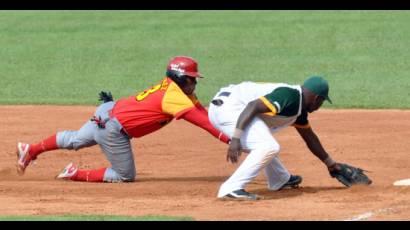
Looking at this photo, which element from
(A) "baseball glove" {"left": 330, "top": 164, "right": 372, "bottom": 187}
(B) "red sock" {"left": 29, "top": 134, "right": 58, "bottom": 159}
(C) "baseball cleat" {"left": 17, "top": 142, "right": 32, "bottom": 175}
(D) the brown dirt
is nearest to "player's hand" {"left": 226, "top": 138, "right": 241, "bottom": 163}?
(D) the brown dirt

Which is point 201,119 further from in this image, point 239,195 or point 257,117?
Result: point 239,195

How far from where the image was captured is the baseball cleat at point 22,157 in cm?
1138

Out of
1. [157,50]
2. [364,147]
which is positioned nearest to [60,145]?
[364,147]

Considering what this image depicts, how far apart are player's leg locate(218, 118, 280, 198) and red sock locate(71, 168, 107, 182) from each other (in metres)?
1.79

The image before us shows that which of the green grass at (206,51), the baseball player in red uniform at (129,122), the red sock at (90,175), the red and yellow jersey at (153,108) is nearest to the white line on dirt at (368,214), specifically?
the baseball player in red uniform at (129,122)

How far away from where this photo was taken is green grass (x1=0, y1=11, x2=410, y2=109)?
1781 centimetres

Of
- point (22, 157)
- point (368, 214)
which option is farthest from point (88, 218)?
point (22, 157)

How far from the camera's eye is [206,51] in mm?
20938

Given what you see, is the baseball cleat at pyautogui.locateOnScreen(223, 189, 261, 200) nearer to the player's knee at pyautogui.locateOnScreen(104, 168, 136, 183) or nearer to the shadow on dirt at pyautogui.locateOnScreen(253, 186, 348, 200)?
the shadow on dirt at pyautogui.locateOnScreen(253, 186, 348, 200)

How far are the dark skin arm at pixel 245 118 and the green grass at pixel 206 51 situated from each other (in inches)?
254

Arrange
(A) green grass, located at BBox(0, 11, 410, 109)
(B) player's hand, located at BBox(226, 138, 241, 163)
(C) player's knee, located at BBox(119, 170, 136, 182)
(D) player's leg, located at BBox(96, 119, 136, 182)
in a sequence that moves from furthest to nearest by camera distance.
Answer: (A) green grass, located at BBox(0, 11, 410, 109) → (C) player's knee, located at BBox(119, 170, 136, 182) → (D) player's leg, located at BBox(96, 119, 136, 182) → (B) player's hand, located at BBox(226, 138, 241, 163)

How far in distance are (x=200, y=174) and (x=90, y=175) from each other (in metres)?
1.32
